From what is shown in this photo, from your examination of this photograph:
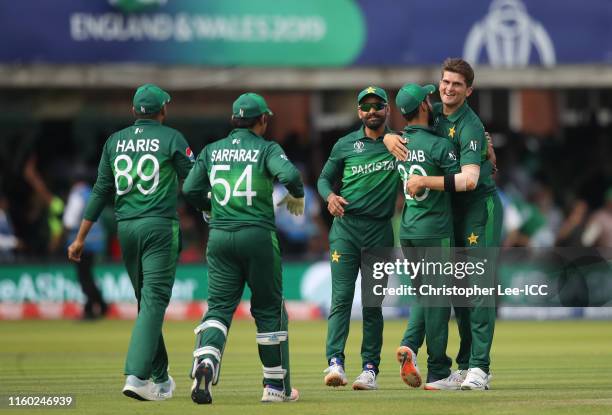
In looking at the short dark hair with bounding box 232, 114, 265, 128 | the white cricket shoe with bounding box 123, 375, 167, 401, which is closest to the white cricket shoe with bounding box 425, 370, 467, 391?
the white cricket shoe with bounding box 123, 375, 167, 401

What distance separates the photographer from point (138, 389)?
37.2 ft

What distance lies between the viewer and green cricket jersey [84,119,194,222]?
38.8 ft

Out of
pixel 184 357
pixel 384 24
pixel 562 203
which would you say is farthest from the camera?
pixel 562 203

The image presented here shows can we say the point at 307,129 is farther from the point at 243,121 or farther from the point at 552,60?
the point at 243,121

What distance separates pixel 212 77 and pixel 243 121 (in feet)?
46.4

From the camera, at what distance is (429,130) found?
12078 millimetres

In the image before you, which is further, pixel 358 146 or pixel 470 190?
pixel 358 146

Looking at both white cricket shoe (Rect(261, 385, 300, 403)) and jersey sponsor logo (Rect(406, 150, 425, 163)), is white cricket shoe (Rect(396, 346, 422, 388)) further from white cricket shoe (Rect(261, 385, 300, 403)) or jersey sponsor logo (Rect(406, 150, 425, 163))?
jersey sponsor logo (Rect(406, 150, 425, 163))

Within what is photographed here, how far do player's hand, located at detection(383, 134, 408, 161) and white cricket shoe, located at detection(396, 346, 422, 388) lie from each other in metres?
1.57

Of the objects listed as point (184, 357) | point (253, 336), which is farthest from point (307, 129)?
point (184, 357)

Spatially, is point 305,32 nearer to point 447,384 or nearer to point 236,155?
point 447,384

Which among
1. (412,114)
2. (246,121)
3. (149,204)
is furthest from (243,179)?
(412,114)

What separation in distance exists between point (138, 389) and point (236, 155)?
1.95 metres

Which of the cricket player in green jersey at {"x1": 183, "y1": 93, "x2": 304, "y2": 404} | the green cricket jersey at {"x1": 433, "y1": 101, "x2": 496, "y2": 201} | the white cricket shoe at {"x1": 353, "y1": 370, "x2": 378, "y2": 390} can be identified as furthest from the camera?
the white cricket shoe at {"x1": 353, "y1": 370, "x2": 378, "y2": 390}
